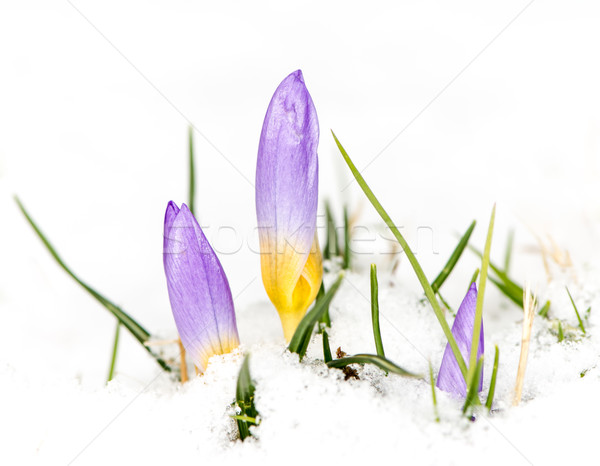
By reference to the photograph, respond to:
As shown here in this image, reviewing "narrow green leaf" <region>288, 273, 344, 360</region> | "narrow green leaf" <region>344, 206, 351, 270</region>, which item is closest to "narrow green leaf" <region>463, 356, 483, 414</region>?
"narrow green leaf" <region>288, 273, 344, 360</region>

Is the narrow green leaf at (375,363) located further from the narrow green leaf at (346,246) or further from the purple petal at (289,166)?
the narrow green leaf at (346,246)

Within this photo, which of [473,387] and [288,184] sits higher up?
[288,184]

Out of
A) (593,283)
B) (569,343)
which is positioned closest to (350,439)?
(569,343)

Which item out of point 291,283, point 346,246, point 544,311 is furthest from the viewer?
point 346,246

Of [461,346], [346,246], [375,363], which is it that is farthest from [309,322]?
[346,246]

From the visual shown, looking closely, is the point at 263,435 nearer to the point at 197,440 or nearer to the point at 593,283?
the point at 197,440

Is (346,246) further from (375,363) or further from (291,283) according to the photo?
(375,363)

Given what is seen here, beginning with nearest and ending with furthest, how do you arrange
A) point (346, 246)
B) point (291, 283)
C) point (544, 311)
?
point (291, 283) < point (544, 311) < point (346, 246)
